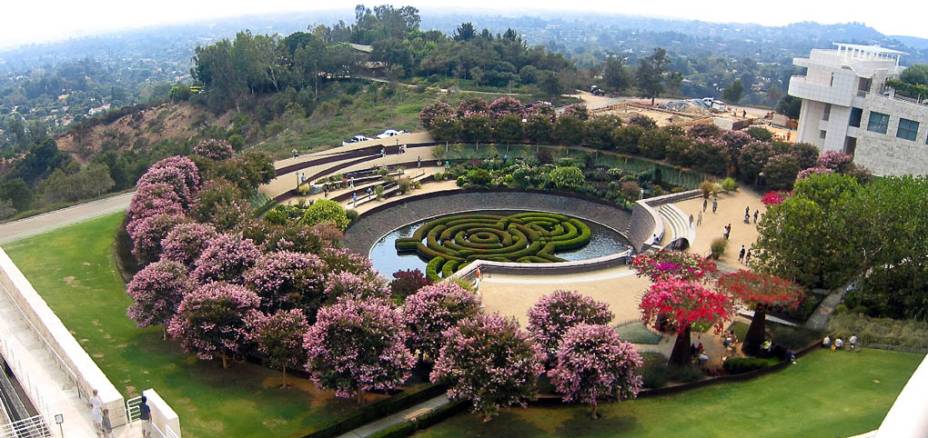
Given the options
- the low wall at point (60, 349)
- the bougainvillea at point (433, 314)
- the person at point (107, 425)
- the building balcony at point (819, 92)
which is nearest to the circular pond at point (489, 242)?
the bougainvillea at point (433, 314)

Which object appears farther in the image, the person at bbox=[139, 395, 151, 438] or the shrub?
the shrub

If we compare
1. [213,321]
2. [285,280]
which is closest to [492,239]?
[285,280]

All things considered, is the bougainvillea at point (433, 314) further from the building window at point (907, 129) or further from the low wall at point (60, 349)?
the building window at point (907, 129)

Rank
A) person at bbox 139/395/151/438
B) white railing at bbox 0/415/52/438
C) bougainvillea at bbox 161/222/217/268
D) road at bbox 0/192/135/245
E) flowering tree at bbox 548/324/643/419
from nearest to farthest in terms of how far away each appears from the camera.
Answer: white railing at bbox 0/415/52/438 < person at bbox 139/395/151/438 < flowering tree at bbox 548/324/643/419 < bougainvillea at bbox 161/222/217/268 < road at bbox 0/192/135/245

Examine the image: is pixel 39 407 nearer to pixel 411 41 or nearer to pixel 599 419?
pixel 599 419

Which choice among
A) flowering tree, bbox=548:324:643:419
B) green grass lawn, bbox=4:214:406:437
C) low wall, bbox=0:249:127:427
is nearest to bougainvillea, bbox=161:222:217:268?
green grass lawn, bbox=4:214:406:437

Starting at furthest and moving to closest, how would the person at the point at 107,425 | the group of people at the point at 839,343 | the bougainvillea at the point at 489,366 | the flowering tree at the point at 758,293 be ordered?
the group of people at the point at 839,343 → the flowering tree at the point at 758,293 → the bougainvillea at the point at 489,366 → the person at the point at 107,425

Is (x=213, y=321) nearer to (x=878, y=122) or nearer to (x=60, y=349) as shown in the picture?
(x=60, y=349)

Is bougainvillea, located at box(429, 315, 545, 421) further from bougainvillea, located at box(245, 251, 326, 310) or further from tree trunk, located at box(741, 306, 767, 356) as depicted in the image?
tree trunk, located at box(741, 306, 767, 356)
